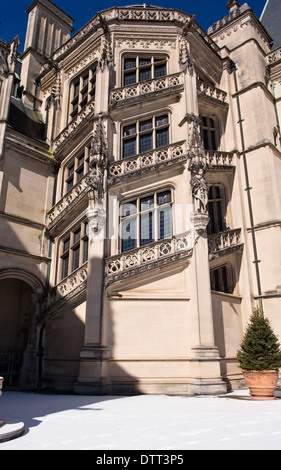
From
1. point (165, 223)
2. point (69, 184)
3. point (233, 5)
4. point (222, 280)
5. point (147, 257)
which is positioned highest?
point (233, 5)

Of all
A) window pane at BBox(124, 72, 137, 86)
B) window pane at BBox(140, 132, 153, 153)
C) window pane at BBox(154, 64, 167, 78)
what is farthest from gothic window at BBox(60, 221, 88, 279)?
window pane at BBox(154, 64, 167, 78)

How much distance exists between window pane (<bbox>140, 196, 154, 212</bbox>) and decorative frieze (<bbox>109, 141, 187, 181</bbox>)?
121 cm

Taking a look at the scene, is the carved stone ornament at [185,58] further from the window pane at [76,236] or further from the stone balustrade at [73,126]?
the window pane at [76,236]

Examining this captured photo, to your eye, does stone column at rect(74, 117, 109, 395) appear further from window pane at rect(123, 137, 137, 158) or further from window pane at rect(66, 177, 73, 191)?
window pane at rect(66, 177, 73, 191)

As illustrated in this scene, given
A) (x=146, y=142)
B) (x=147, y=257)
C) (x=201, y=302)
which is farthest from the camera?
(x=146, y=142)

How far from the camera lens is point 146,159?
14.1 meters

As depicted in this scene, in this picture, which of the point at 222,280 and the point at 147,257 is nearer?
the point at 147,257

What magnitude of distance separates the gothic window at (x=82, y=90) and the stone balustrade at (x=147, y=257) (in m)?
8.79

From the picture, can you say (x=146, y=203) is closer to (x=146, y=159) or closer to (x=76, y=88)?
(x=146, y=159)

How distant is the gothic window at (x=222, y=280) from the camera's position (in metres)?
14.6

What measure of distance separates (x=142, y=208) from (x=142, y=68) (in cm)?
715

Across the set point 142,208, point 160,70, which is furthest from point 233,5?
point 142,208

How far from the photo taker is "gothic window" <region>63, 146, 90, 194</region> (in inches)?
629

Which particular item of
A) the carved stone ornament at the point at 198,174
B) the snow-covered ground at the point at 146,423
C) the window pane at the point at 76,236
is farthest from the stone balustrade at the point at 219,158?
the snow-covered ground at the point at 146,423
